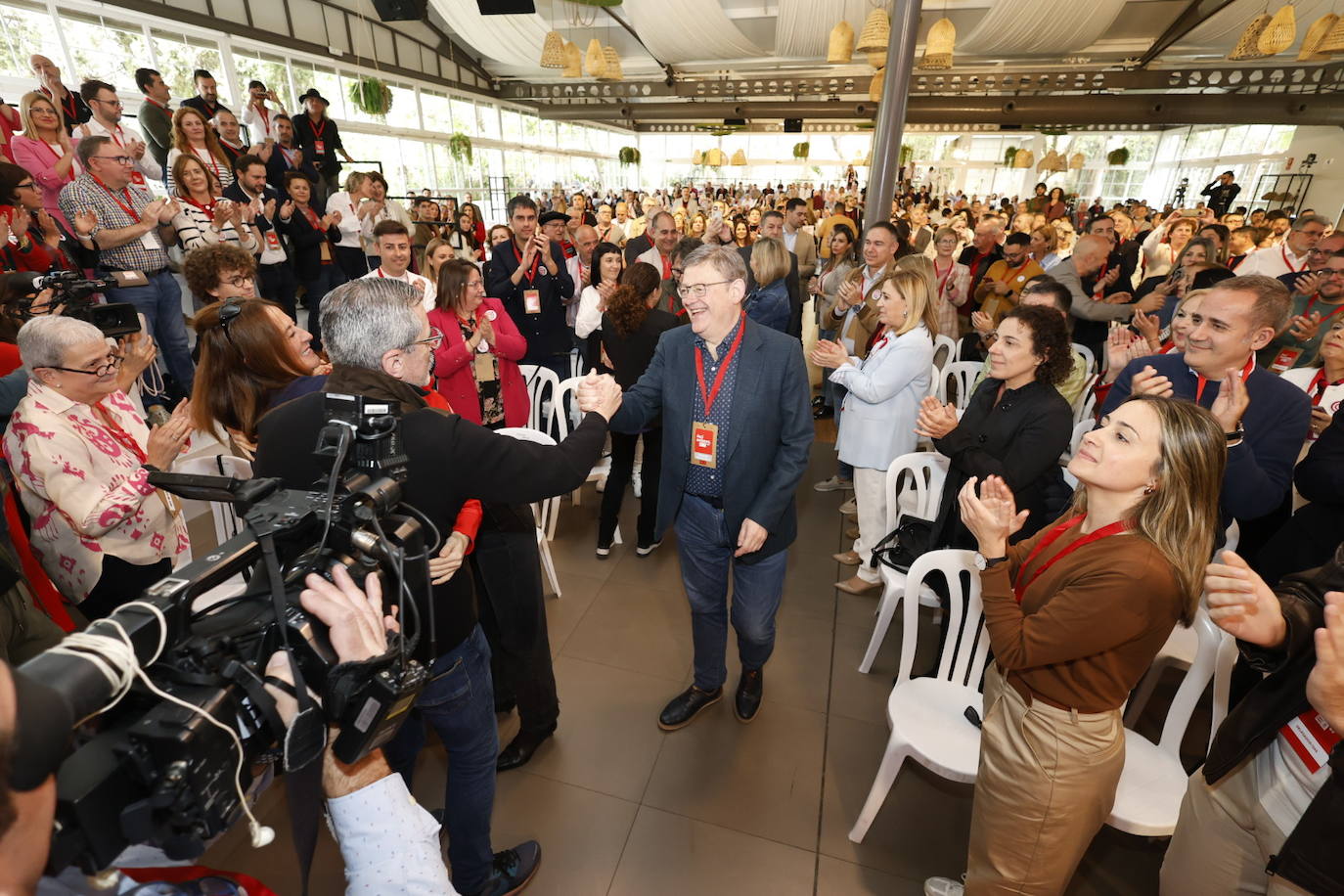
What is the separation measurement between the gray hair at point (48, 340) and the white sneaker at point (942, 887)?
113 inches

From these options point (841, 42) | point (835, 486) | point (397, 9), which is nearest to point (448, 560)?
point (835, 486)

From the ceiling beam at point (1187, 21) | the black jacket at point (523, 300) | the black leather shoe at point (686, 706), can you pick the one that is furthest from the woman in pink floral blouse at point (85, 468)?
the ceiling beam at point (1187, 21)

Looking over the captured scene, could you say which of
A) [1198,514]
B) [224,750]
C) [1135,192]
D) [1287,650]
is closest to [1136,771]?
[1287,650]

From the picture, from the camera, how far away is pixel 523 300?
4.06 metres

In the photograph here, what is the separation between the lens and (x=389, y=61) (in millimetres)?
13992

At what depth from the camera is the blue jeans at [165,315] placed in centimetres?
397

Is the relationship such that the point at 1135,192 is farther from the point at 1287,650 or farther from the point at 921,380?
the point at 1287,650

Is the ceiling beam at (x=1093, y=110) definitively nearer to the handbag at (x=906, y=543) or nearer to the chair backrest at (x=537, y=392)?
the chair backrest at (x=537, y=392)

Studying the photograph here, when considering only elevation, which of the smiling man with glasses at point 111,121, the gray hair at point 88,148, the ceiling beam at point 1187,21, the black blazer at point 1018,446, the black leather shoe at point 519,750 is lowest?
the black leather shoe at point 519,750

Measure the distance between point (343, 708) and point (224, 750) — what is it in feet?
0.51

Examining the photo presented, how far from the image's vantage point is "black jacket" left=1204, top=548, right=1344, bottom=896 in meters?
1.03

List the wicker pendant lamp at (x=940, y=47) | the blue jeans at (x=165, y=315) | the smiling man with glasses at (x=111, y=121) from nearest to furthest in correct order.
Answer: the blue jeans at (x=165, y=315) → the smiling man with glasses at (x=111, y=121) → the wicker pendant lamp at (x=940, y=47)

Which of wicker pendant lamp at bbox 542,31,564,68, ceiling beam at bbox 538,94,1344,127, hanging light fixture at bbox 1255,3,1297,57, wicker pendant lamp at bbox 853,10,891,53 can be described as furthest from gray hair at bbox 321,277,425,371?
ceiling beam at bbox 538,94,1344,127

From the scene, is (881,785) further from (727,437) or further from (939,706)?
(727,437)
